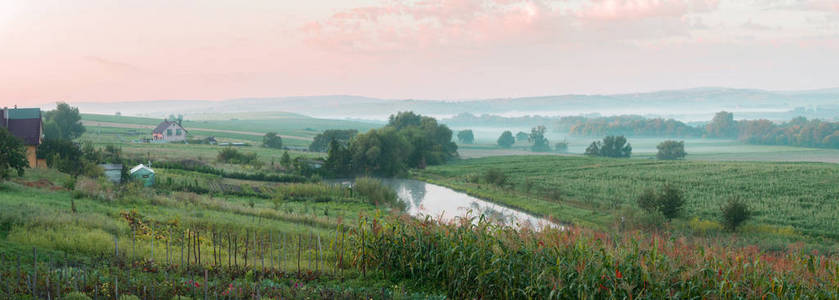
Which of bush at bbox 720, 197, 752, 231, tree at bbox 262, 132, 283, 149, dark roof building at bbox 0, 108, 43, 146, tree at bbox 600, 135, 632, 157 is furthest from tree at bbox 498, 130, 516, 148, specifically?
dark roof building at bbox 0, 108, 43, 146

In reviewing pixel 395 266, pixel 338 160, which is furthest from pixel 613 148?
pixel 395 266

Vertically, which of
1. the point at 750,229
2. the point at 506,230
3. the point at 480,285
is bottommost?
the point at 750,229

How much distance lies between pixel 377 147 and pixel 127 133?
2364 inches

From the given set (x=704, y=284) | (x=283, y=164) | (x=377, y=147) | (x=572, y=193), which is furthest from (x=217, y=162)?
(x=704, y=284)

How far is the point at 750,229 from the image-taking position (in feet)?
92.2

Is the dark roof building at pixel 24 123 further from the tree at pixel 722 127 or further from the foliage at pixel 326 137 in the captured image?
the tree at pixel 722 127

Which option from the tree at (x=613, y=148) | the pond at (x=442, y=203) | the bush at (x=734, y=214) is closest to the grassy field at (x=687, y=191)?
the bush at (x=734, y=214)

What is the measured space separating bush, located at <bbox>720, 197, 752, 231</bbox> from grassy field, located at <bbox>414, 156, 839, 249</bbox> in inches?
20.9

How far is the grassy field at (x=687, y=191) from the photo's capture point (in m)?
29.5

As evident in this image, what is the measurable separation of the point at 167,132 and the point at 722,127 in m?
145

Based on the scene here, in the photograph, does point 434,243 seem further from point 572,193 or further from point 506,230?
point 572,193

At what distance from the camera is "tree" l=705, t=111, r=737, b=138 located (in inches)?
5955

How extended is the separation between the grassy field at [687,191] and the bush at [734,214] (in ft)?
1.75

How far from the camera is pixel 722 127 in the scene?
154 m
